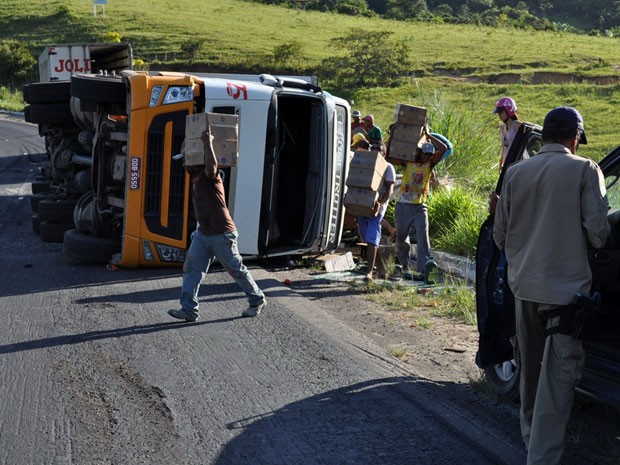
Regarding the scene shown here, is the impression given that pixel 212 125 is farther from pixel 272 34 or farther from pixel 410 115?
pixel 272 34

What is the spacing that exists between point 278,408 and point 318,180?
19.8 feet

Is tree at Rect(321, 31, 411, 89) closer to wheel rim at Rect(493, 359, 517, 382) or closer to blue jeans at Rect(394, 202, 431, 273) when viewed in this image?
blue jeans at Rect(394, 202, 431, 273)

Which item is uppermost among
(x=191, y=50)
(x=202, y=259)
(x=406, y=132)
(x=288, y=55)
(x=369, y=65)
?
(x=406, y=132)

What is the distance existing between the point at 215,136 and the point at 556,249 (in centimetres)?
464

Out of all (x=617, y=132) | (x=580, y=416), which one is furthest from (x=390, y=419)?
(x=617, y=132)

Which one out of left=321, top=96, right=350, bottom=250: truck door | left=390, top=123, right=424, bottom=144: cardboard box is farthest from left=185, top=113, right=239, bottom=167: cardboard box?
left=321, top=96, right=350, bottom=250: truck door

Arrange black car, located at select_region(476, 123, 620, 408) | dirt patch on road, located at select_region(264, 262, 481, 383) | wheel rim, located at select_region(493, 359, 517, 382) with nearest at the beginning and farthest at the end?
black car, located at select_region(476, 123, 620, 408) < wheel rim, located at select_region(493, 359, 517, 382) < dirt patch on road, located at select_region(264, 262, 481, 383)

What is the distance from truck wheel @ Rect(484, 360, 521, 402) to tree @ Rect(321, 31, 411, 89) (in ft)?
134

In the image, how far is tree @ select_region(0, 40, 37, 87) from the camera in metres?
50.5

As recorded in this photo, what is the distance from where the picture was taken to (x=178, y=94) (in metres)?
10.5

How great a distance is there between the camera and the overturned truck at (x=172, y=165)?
10.5 meters

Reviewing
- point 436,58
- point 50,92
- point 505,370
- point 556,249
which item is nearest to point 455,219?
point 50,92

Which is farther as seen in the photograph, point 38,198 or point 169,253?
point 38,198

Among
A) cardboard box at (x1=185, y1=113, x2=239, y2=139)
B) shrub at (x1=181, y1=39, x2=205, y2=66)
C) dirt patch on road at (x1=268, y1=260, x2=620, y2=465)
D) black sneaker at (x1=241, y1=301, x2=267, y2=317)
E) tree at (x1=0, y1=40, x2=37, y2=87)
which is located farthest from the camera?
shrub at (x1=181, y1=39, x2=205, y2=66)
